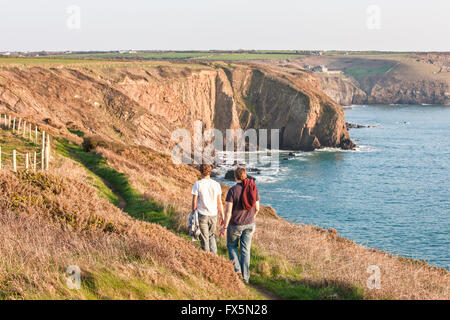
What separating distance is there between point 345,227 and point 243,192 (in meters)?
33.5

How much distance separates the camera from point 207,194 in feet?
32.2

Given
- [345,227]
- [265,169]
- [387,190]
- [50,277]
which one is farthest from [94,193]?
[265,169]

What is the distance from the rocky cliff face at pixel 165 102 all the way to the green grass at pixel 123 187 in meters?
9.08

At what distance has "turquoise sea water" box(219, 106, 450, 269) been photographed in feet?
126

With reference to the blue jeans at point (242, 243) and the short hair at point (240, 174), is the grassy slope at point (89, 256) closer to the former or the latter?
the blue jeans at point (242, 243)

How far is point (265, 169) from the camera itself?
6881cm

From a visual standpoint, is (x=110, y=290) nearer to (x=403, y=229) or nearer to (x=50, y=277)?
(x=50, y=277)

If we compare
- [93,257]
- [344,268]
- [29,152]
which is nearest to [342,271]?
[344,268]

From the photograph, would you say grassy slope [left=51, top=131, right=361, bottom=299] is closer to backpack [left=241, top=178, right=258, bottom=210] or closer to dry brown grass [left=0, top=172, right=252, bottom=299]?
dry brown grass [left=0, top=172, right=252, bottom=299]

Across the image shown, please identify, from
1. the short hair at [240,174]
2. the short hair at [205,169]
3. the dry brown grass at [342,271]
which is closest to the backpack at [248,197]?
the short hair at [240,174]

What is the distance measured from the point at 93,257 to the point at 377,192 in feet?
165

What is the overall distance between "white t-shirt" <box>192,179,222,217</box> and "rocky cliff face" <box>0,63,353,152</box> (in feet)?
91.6

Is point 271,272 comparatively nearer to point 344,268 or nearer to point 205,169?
point 344,268

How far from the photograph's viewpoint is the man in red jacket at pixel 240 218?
363 inches
